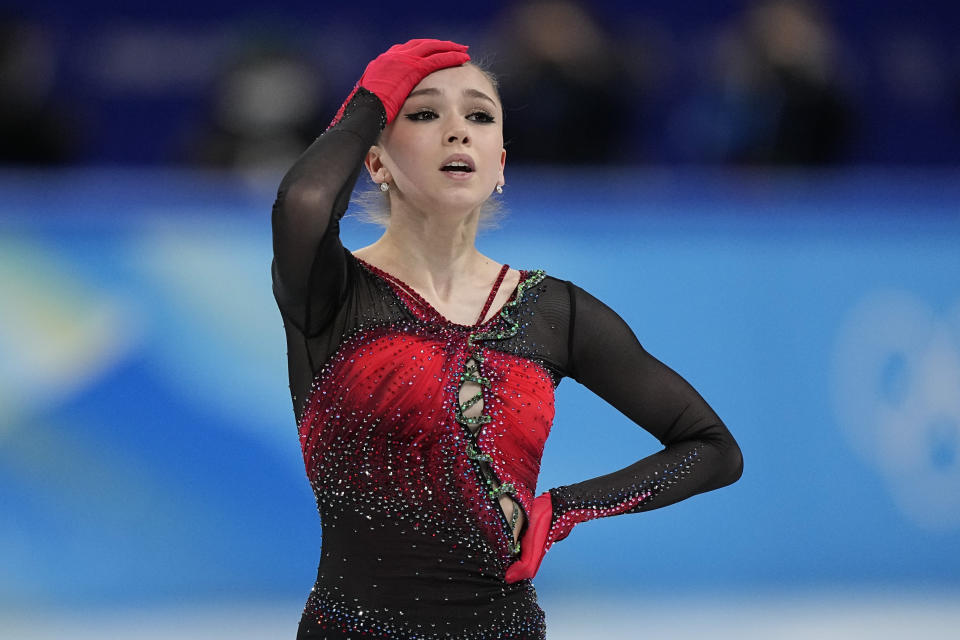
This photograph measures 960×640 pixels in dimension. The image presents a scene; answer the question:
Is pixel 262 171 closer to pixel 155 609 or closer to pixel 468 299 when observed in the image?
pixel 155 609

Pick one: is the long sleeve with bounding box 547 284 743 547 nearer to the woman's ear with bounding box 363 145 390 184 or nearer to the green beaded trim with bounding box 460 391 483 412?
the green beaded trim with bounding box 460 391 483 412

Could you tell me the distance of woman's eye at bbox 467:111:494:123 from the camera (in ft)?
7.58

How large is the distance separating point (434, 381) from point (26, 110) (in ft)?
11.7

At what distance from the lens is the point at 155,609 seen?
174 inches

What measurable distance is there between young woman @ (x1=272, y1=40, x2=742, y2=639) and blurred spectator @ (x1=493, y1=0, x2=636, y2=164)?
2983 mm

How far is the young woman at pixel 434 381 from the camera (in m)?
2.14

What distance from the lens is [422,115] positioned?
7.51 feet

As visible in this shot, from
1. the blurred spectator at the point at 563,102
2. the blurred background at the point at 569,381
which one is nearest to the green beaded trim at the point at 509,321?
the blurred background at the point at 569,381

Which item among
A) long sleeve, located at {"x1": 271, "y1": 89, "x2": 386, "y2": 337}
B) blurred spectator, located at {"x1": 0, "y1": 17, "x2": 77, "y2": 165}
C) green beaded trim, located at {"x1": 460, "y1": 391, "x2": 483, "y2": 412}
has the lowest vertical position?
green beaded trim, located at {"x1": 460, "y1": 391, "x2": 483, "y2": 412}

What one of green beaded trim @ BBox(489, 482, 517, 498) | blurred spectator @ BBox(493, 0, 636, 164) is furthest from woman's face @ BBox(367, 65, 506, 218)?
blurred spectator @ BBox(493, 0, 636, 164)

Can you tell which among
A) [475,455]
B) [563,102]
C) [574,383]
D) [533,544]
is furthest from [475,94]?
[563,102]

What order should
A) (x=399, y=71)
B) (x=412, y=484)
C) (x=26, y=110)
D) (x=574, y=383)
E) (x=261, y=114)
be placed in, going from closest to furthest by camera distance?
(x=412, y=484), (x=399, y=71), (x=574, y=383), (x=26, y=110), (x=261, y=114)

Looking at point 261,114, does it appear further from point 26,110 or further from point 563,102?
point 563,102

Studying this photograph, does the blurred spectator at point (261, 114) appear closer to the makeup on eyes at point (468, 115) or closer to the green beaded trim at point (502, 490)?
the makeup on eyes at point (468, 115)
